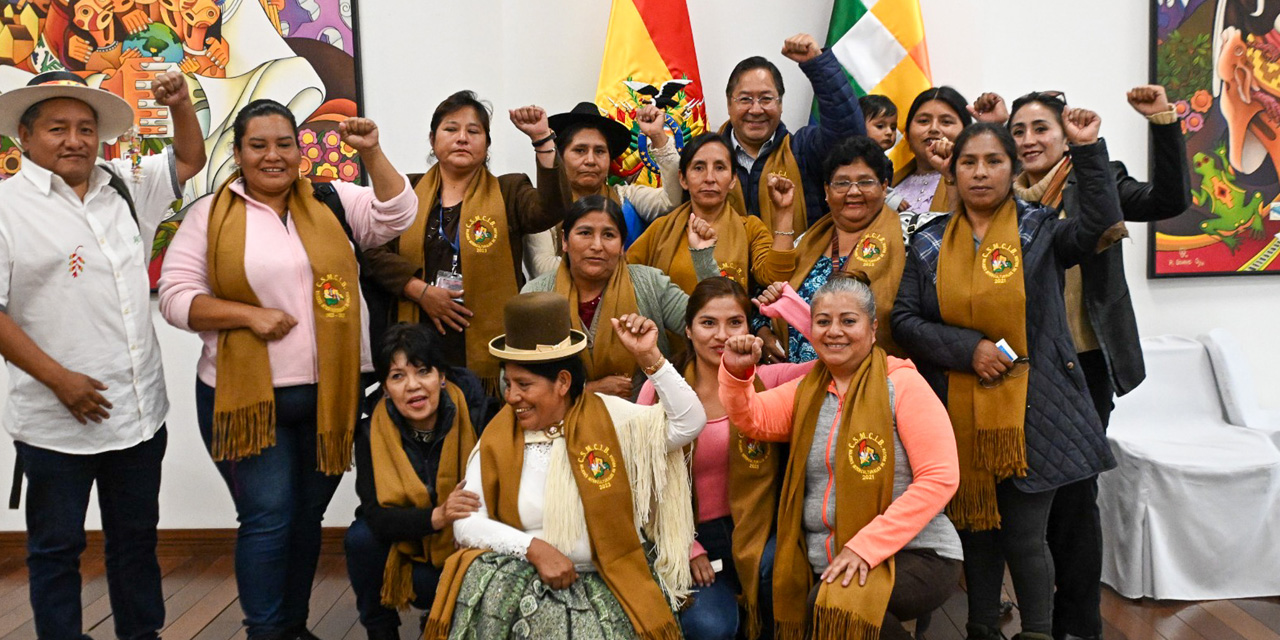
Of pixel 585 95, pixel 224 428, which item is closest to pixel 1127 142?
pixel 585 95

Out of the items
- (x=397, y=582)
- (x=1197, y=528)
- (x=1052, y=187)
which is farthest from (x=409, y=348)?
(x=1197, y=528)

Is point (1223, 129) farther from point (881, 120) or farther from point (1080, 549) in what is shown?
point (1080, 549)

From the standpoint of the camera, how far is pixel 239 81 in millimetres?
3883

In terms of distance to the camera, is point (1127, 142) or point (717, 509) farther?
point (1127, 142)

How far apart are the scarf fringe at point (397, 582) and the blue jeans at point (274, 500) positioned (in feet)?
1.06

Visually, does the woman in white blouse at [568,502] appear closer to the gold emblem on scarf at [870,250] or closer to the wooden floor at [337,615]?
the gold emblem on scarf at [870,250]

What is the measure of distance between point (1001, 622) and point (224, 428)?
2.43 m

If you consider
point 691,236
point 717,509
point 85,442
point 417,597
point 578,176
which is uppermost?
point 578,176

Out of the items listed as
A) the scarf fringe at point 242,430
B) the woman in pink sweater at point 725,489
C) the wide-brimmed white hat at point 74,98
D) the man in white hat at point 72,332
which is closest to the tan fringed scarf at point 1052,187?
the woman in pink sweater at point 725,489

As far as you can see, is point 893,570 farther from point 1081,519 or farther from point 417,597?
point 417,597

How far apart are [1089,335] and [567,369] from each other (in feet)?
4.96

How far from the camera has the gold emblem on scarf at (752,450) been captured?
2549 millimetres

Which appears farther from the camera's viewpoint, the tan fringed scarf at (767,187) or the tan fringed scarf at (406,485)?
the tan fringed scarf at (767,187)

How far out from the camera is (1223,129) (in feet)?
12.8
